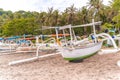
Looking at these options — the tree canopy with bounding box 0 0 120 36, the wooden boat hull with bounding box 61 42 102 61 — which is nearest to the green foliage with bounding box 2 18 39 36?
the tree canopy with bounding box 0 0 120 36

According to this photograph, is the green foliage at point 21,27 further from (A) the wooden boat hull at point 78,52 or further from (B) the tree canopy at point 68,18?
(A) the wooden boat hull at point 78,52

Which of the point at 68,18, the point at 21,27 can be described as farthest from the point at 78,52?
the point at 21,27

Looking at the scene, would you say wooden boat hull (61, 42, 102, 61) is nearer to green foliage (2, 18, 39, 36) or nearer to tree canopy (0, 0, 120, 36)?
tree canopy (0, 0, 120, 36)

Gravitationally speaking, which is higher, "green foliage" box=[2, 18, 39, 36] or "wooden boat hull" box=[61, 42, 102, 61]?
"green foliage" box=[2, 18, 39, 36]

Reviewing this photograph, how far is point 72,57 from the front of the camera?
40.3 ft

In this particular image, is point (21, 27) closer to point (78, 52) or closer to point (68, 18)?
point (68, 18)

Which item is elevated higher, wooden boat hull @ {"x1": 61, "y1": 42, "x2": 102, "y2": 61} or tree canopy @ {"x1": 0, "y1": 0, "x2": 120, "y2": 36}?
tree canopy @ {"x1": 0, "y1": 0, "x2": 120, "y2": 36}

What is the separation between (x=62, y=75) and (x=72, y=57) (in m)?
2.92

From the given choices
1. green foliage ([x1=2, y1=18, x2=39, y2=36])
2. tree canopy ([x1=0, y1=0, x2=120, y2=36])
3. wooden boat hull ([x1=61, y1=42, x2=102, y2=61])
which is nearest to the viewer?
wooden boat hull ([x1=61, y1=42, x2=102, y2=61])

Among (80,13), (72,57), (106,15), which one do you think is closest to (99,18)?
(106,15)

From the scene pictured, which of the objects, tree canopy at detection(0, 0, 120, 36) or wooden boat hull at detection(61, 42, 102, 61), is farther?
tree canopy at detection(0, 0, 120, 36)

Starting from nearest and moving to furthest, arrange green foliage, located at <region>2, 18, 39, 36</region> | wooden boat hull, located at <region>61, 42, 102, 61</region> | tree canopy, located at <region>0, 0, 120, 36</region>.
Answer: wooden boat hull, located at <region>61, 42, 102, 61</region>
tree canopy, located at <region>0, 0, 120, 36</region>
green foliage, located at <region>2, 18, 39, 36</region>

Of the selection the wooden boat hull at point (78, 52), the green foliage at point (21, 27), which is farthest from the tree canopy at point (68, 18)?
the wooden boat hull at point (78, 52)

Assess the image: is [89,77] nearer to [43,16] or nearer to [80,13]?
[80,13]
